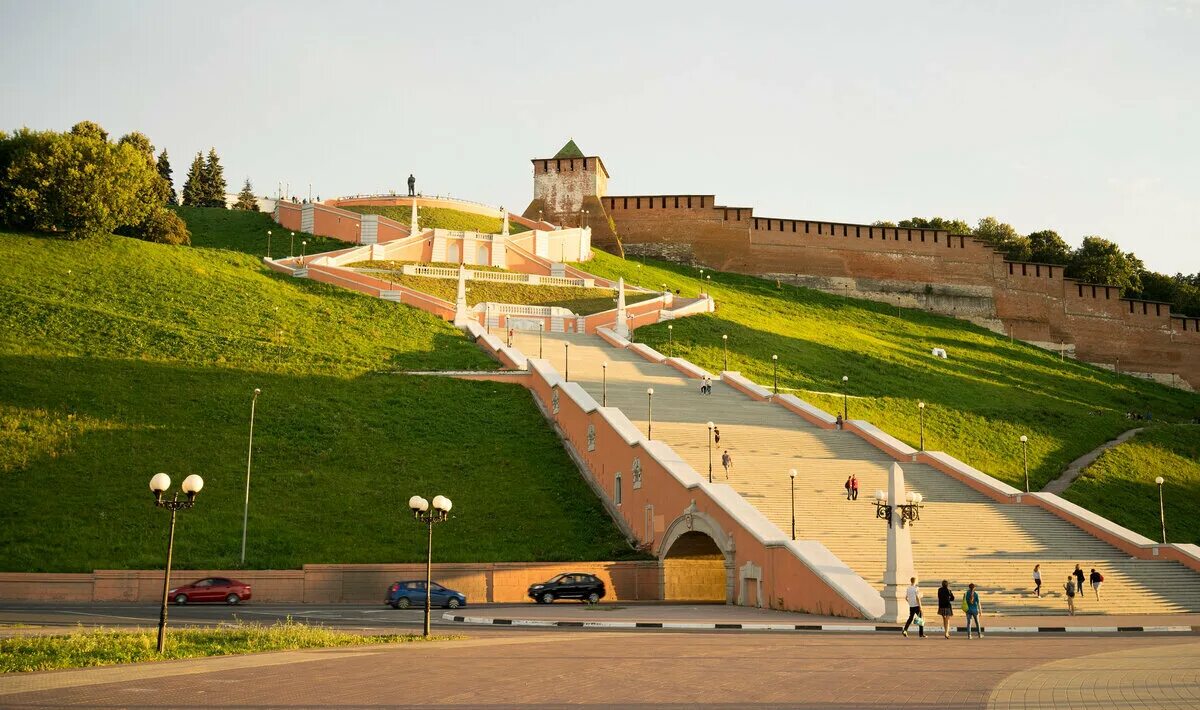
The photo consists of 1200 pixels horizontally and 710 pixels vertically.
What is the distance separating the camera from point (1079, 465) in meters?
39.7

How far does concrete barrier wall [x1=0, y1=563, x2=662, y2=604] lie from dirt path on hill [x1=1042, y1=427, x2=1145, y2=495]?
57.1 feet

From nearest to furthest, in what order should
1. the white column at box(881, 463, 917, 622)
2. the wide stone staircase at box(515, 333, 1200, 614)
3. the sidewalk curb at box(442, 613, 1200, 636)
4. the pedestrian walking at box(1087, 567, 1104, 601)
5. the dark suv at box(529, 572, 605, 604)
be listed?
the sidewalk curb at box(442, 613, 1200, 636)
the white column at box(881, 463, 917, 622)
the pedestrian walking at box(1087, 567, 1104, 601)
the wide stone staircase at box(515, 333, 1200, 614)
the dark suv at box(529, 572, 605, 604)

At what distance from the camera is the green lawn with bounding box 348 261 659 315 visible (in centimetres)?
5625

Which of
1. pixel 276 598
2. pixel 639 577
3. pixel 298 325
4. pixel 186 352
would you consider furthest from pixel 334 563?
pixel 298 325

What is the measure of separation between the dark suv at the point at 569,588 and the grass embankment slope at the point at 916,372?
18.2m

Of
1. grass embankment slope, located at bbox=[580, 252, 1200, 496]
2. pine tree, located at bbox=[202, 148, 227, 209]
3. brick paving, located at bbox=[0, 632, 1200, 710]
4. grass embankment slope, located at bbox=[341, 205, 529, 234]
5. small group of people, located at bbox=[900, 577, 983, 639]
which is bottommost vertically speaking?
brick paving, located at bbox=[0, 632, 1200, 710]

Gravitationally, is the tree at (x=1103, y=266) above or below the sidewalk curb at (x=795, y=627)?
above

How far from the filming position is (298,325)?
4503 cm

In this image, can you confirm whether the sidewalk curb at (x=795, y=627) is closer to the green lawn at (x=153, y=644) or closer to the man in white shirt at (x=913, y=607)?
the man in white shirt at (x=913, y=607)

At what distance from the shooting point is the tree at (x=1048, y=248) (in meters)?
88.0

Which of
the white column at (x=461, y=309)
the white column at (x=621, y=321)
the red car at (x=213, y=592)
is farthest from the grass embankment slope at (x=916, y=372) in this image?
the red car at (x=213, y=592)

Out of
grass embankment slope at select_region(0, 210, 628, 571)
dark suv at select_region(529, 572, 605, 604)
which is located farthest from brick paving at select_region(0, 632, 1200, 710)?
grass embankment slope at select_region(0, 210, 628, 571)

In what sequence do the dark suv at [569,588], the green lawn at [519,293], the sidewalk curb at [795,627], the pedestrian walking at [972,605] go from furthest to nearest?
1. the green lawn at [519,293]
2. the dark suv at [569,588]
3. the sidewalk curb at [795,627]
4. the pedestrian walking at [972,605]

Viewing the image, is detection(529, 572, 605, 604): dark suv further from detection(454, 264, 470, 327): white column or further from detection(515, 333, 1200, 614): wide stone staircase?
detection(454, 264, 470, 327): white column
